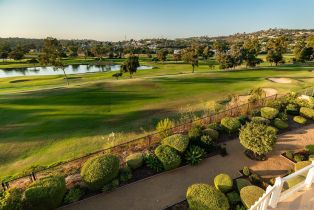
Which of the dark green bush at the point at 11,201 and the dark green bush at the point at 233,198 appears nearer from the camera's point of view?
the dark green bush at the point at 11,201

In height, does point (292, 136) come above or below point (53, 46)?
below

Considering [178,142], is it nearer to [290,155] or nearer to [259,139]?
[259,139]

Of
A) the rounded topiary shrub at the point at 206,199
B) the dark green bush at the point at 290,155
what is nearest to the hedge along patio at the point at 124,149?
the rounded topiary shrub at the point at 206,199

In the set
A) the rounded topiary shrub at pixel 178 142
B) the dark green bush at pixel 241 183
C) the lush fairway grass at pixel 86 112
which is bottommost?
the lush fairway grass at pixel 86 112

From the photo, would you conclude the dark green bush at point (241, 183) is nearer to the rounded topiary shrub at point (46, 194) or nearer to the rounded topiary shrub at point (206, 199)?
the rounded topiary shrub at point (206, 199)

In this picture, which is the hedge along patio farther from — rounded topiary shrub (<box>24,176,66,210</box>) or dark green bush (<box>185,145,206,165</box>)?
dark green bush (<box>185,145,206,165</box>)

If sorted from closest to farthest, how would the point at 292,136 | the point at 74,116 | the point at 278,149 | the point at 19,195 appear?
the point at 19,195, the point at 278,149, the point at 292,136, the point at 74,116

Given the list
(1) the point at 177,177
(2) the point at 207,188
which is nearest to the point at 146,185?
(1) the point at 177,177

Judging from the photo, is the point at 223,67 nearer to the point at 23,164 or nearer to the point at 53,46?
the point at 53,46
